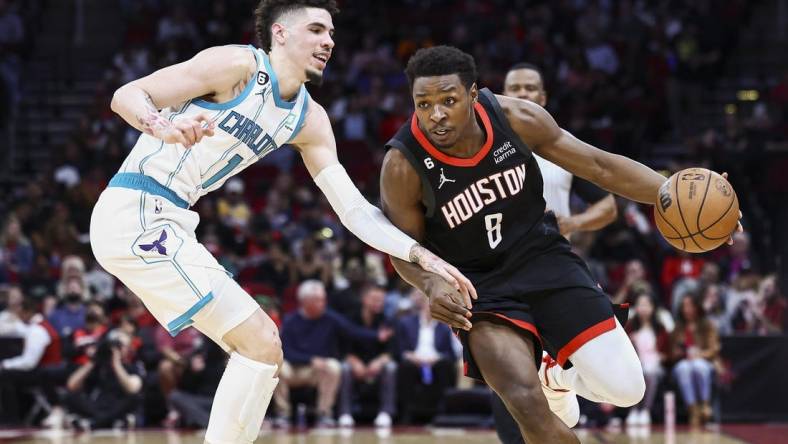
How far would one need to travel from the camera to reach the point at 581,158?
535cm

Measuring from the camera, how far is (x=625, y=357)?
5.25 meters

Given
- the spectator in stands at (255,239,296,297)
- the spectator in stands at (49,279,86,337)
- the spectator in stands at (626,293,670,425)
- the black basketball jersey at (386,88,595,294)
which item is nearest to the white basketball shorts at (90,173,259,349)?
the black basketball jersey at (386,88,595,294)

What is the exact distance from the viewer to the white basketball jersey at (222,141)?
199 inches

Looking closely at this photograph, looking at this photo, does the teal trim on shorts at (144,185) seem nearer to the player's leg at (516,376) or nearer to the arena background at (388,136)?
Result: the player's leg at (516,376)

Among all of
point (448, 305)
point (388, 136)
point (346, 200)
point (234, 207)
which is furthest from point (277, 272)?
point (448, 305)

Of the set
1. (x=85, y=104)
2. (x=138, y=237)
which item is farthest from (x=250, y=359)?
(x=85, y=104)

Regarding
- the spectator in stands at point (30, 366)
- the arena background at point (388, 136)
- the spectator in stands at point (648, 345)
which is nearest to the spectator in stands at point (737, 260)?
the arena background at point (388, 136)

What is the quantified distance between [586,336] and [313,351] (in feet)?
20.1

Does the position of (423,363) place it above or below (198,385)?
above

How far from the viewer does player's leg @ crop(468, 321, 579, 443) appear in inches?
190

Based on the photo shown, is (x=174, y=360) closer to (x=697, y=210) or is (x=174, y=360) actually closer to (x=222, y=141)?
(x=222, y=141)

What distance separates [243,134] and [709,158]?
34.1ft

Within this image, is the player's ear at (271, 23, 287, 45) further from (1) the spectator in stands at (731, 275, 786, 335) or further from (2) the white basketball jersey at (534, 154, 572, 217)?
(1) the spectator in stands at (731, 275, 786, 335)

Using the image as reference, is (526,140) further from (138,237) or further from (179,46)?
(179,46)
